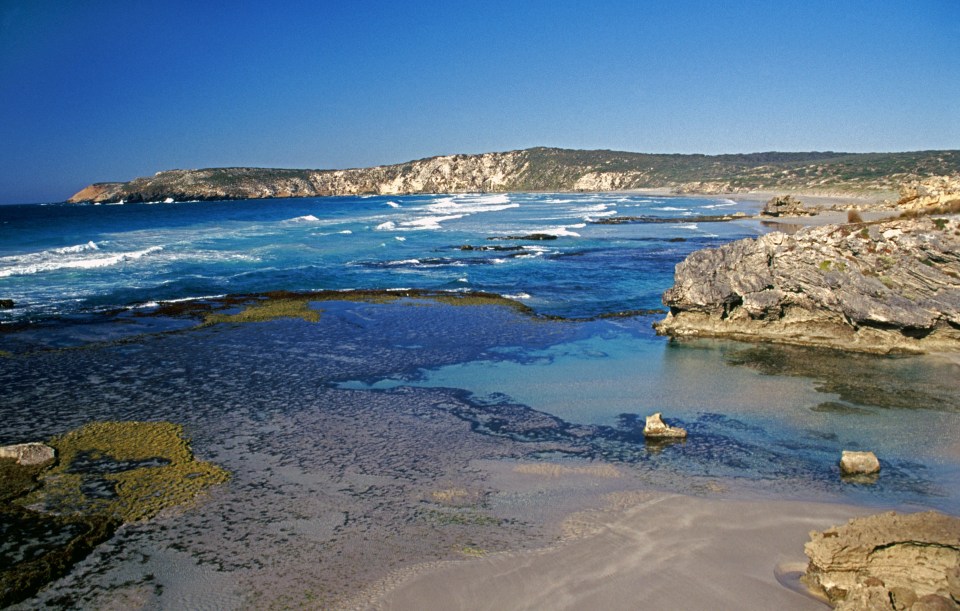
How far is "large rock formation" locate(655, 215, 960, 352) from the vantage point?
18.7 m

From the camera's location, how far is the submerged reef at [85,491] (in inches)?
358

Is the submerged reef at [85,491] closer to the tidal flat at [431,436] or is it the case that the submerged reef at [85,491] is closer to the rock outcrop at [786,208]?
the tidal flat at [431,436]

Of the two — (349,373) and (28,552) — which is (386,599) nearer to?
(28,552)

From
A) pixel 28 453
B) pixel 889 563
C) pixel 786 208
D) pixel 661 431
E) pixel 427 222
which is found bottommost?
pixel 661 431

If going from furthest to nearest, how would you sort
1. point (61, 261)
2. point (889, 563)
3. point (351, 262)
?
point (61, 261) → point (351, 262) → point (889, 563)

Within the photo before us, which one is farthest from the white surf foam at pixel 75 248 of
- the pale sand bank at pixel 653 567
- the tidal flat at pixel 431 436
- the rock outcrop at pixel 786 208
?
the rock outcrop at pixel 786 208

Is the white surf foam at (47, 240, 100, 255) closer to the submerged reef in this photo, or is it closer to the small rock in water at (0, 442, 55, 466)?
the submerged reef

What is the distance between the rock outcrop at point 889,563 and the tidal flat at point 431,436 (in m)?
0.59

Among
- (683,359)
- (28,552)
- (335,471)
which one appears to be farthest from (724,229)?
(28,552)

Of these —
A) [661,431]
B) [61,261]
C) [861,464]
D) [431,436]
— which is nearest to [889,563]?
→ [861,464]

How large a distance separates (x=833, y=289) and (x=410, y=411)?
13.6m

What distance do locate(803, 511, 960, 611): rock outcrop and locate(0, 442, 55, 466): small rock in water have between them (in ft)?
42.9

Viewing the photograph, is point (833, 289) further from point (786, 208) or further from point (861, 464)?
point (786, 208)

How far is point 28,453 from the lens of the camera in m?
12.2
